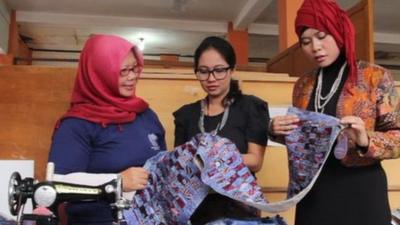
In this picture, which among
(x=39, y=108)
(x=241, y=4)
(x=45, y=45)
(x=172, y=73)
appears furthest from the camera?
(x=45, y=45)

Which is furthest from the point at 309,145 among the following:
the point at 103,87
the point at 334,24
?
the point at 103,87

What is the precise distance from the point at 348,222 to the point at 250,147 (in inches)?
13.0

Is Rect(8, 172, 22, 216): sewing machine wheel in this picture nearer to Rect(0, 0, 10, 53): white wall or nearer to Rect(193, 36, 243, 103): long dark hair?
Rect(193, 36, 243, 103): long dark hair

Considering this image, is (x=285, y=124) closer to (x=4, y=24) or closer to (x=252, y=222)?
A: (x=252, y=222)

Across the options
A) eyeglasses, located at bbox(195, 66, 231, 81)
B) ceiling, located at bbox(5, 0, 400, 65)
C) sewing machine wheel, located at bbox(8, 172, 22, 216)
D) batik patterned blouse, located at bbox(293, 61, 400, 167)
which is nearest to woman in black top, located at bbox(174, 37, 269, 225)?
eyeglasses, located at bbox(195, 66, 231, 81)

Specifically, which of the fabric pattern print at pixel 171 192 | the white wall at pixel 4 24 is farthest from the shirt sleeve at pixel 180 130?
the white wall at pixel 4 24

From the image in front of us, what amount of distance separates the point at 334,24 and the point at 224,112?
15.5 inches

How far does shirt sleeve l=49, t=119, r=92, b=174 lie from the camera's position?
45.3 inches

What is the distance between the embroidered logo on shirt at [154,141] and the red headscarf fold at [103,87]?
69mm

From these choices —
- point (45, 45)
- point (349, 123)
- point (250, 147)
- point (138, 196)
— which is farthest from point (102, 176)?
point (45, 45)

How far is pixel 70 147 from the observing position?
1.17 meters

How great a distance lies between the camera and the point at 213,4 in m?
6.67

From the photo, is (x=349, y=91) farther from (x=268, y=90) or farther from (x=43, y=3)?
(x=43, y=3)

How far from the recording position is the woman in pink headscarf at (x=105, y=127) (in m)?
1.16
